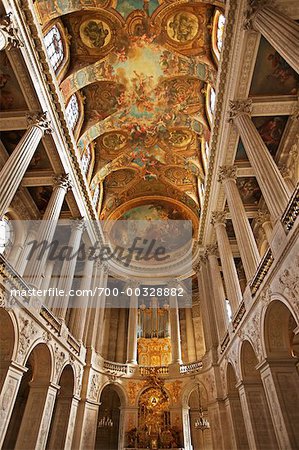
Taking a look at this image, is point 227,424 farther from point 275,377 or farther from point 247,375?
point 275,377

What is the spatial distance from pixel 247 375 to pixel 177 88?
14.1 m

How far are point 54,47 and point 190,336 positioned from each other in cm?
2026

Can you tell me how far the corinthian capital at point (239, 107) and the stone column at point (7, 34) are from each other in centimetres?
Answer: 770

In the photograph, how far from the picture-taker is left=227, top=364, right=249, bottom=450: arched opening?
11094 mm

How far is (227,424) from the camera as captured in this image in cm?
1258

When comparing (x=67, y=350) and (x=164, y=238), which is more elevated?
(x=164, y=238)

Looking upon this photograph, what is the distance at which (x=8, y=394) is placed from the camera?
27.1 ft

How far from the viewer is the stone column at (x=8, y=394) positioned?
26.1 feet

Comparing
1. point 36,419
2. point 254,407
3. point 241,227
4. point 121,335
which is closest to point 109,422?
point 121,335

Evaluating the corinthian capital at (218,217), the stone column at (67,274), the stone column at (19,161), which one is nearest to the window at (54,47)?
the stone column at (19,161)

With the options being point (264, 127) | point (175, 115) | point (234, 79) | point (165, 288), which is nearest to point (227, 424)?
point (165, 288)

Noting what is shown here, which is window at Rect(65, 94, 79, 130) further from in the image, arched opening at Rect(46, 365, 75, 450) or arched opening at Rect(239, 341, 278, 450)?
arched opening at Rect(239, 341, 278, 450)

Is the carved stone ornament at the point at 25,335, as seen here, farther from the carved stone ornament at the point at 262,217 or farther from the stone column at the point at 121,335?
the stone column at the point at 121,335

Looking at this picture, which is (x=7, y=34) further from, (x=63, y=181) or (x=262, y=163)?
(x=262, y=163)
